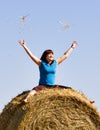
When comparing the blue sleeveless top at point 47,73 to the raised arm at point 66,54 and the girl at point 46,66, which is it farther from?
the raised arm at point 66,54

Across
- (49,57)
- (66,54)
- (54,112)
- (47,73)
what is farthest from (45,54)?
(54,112)

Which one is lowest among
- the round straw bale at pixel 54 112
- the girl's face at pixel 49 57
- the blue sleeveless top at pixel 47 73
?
the round straw bale at pixel 54 112

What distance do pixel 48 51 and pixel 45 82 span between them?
0.69 meters

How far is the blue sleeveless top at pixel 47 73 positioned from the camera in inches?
623

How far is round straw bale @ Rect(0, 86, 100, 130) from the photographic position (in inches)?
603

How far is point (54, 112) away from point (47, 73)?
0.88 metres

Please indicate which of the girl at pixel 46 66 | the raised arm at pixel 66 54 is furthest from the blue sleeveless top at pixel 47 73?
the raised arm at pixel 66 54

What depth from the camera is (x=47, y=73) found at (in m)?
15.8

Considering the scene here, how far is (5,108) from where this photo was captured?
631 inches

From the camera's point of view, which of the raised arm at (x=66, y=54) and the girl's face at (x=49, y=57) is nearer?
Answer: the girl's face at (x=49, y=57)

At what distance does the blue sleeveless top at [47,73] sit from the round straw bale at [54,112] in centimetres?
28

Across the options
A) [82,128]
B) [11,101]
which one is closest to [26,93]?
[11,101]

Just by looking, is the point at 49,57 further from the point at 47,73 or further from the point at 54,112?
the point at 54,112

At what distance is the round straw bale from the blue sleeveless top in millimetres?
278
